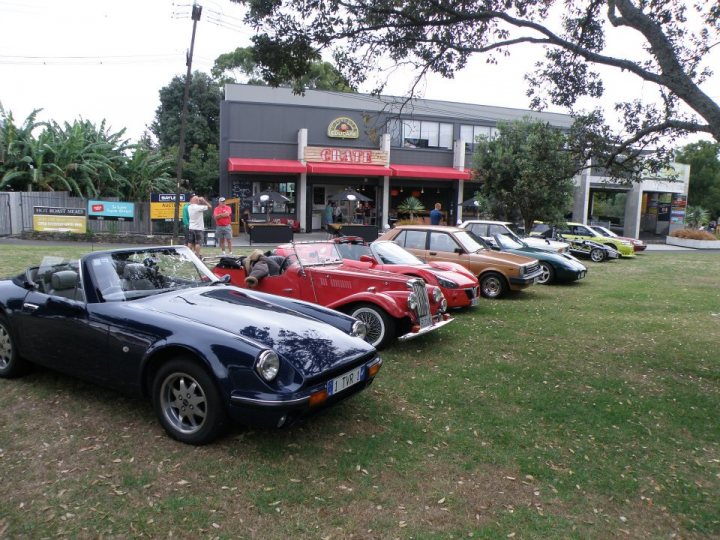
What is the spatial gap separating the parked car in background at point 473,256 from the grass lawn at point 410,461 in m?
4.64

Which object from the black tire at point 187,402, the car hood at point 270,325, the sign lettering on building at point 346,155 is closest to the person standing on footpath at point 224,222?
the car hood at point 270,325

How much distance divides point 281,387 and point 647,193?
4350 cm

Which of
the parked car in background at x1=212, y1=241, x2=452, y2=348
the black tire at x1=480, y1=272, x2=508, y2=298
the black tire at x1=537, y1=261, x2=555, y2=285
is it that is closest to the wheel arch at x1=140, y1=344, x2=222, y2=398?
the parked car in background at x1=212, y1=241, x2=452, y2=348

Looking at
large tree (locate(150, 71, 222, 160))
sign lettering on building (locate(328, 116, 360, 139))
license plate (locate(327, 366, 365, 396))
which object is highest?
large tree (locate(150, 71, 222, 160))

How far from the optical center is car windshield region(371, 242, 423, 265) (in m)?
9.08

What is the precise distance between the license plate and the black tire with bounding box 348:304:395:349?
2257 millimetres

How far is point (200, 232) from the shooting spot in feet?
44.8

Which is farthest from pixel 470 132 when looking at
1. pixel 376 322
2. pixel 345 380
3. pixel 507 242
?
pixel 345 380

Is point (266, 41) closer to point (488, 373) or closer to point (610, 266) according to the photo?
point (488, 373)

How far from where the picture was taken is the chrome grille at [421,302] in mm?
6645

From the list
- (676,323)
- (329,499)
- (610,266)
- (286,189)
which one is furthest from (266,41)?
(286,189)

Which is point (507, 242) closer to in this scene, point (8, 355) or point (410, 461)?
point (410, 461)

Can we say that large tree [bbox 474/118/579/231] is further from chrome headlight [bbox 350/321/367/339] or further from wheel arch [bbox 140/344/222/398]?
wheel arch [bbox 140/344/222/398]

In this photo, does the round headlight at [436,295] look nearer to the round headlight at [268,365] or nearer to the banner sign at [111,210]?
the round headlight at [268,365]
